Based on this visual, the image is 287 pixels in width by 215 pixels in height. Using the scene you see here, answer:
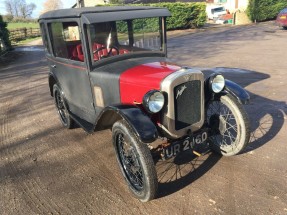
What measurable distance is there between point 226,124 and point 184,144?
0.94 metres

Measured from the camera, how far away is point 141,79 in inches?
134

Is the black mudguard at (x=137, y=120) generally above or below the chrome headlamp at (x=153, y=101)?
below

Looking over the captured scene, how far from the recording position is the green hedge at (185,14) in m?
22.6

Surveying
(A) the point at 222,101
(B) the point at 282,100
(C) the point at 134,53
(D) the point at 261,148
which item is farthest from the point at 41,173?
(B) the point at 282,100

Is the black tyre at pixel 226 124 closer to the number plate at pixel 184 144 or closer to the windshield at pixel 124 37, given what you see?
the number plate at pixel 184 144

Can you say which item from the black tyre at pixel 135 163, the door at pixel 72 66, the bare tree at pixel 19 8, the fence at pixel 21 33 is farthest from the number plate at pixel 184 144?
the bare tree at pixel 19 8

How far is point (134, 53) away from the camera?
4.08m

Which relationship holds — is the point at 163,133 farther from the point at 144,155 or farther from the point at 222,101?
the point at 222,101

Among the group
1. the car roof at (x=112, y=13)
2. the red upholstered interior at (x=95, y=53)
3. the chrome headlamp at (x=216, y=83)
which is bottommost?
the chrome headlamp at (x=216, y=83)

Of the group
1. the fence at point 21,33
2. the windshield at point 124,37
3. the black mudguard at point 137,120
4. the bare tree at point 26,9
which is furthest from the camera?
the bare tree at point 26,9

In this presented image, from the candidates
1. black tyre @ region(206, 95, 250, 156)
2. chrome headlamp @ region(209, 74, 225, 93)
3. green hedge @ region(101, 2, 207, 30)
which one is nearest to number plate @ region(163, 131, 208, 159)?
black tyre @ region(206, 95, 250, 156)

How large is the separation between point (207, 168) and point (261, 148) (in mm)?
964

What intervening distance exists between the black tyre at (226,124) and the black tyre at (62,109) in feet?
8.20

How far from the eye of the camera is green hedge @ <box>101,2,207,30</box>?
22.6 metres
